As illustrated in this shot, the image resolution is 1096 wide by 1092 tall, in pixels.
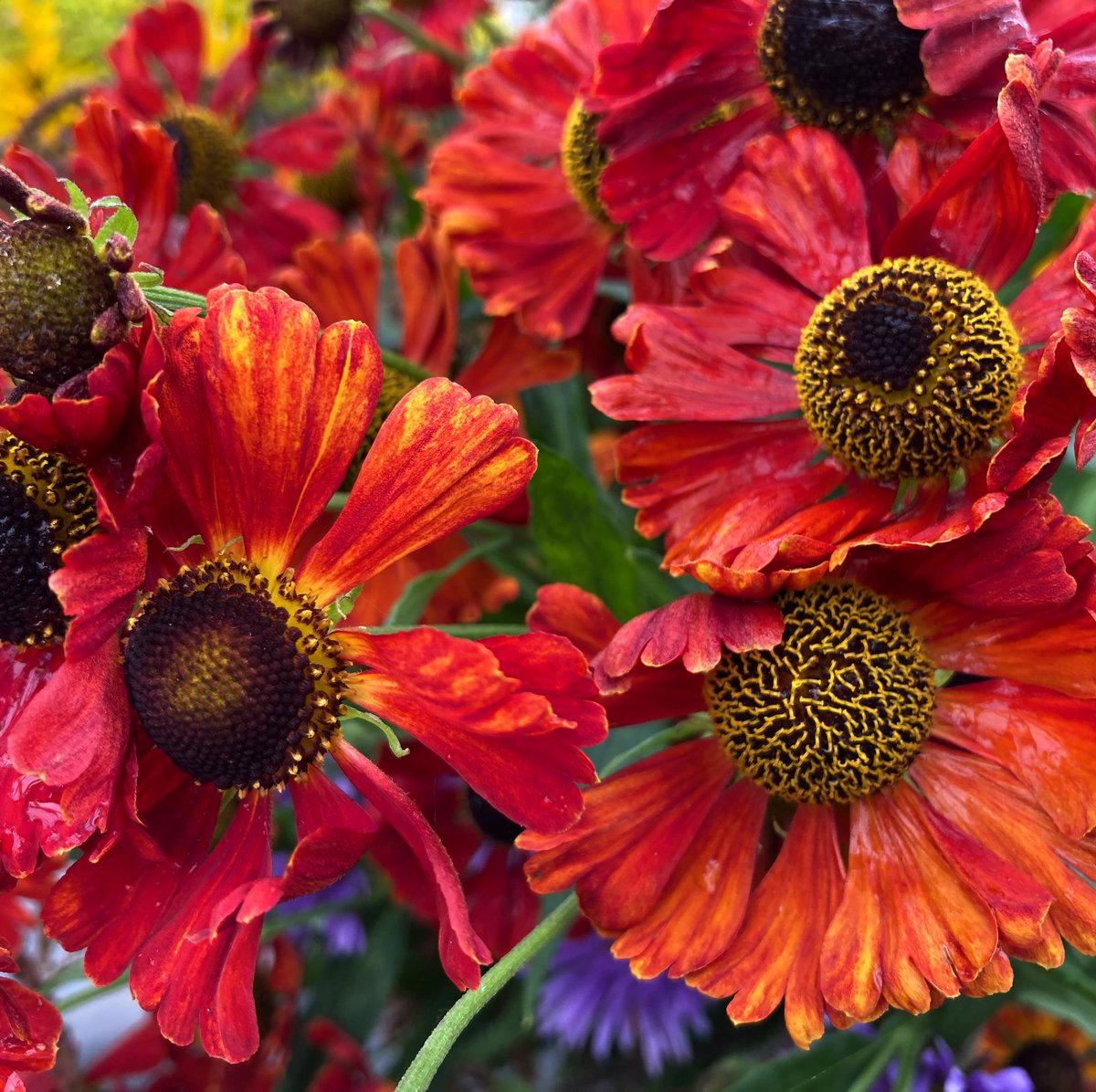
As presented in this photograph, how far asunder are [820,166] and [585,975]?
2.34 feet

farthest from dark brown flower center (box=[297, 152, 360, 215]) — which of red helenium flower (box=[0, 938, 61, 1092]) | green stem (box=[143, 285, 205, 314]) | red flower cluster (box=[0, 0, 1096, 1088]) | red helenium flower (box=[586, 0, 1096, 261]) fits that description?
red helenium flower (box=[0, 938, 61, 1092])

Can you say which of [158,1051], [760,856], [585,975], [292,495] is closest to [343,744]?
[292,495]

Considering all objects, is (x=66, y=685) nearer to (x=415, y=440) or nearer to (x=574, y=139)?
(x=415, y=440)

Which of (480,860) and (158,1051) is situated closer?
(480,860)

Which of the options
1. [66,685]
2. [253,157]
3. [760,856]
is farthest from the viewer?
[253,157]

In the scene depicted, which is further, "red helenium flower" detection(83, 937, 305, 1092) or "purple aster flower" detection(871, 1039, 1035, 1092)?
"red helenium flower" detection(83, 937, 305, 1092)

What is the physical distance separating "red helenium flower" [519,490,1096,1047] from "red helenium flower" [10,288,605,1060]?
0.07 metres

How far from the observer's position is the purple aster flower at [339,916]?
118cm

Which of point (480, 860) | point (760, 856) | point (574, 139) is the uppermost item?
point (574, 139)

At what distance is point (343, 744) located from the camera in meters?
0.60

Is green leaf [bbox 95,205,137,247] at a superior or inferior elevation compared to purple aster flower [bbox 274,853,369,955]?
superior

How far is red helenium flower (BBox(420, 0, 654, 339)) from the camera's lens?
0.84 meters

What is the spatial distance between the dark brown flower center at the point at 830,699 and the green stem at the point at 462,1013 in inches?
5.1

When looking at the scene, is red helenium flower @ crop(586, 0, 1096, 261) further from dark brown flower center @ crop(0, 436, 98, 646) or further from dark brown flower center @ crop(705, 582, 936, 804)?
dark brown flower center @ crop(0, 436, 98, 646)
